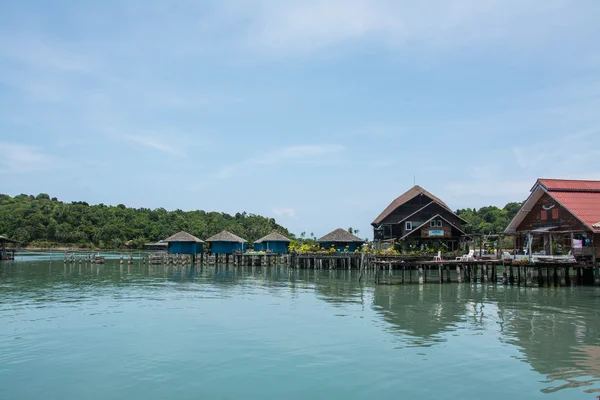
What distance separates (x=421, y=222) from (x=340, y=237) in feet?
27.7

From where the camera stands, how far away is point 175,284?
31953 millimetres

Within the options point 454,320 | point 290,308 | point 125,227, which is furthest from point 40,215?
point 454,320

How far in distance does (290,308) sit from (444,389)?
11.2m

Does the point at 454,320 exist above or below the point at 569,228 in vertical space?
below

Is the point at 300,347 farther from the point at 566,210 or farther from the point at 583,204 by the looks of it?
the point at 583,204

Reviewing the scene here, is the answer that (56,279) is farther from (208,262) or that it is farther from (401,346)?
(401,346)

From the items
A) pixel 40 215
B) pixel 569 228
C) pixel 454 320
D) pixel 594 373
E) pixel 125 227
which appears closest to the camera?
pixel 594 373

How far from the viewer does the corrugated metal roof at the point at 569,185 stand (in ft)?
102

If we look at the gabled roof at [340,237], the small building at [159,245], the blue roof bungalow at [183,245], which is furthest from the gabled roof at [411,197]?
the small building at [159,245]

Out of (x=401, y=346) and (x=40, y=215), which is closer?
(x=401, y=346)

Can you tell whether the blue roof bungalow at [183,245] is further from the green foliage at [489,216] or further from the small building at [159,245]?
the green foliage at [489,216]

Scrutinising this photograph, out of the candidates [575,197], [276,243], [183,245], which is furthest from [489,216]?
[575,197]

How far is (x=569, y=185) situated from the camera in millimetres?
31656

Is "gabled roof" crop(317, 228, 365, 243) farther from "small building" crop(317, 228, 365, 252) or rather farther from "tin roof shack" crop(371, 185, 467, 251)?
"tin roof shack" crop(371, 185, 467, 251)
